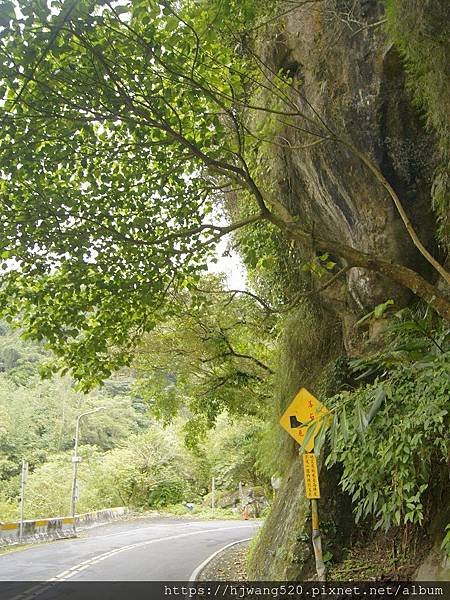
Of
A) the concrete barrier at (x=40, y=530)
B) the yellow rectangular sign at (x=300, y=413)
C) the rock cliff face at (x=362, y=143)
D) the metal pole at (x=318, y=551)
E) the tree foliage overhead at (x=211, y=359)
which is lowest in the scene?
the concrete barrier at (x=40, y=530)

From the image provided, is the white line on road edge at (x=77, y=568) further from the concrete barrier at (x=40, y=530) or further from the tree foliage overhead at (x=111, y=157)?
the tree foliage overhead at (x=111, y=157)

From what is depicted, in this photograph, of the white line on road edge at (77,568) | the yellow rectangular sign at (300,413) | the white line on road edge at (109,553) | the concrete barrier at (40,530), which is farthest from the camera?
the concrete barrier at (40,530)

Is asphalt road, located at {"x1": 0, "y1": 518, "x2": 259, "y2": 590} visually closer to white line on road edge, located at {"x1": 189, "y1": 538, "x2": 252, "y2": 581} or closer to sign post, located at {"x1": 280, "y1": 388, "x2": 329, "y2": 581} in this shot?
white line on road edge, located at {"x1": 189, "y1": 538, "x2": 252, "y2": 581}

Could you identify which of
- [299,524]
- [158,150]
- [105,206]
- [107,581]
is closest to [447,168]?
[158,150]

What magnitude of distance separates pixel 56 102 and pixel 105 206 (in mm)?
1578

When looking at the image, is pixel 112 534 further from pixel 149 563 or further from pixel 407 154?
pixel 407 154

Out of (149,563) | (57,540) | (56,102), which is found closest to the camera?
(56,102)

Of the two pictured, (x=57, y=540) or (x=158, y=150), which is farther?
(x=57, y=540)

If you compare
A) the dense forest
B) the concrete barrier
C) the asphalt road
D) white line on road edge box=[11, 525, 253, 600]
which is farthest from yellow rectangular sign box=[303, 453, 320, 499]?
the concrete barrier

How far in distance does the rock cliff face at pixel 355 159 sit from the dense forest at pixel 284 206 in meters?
0.03

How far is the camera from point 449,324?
5148mm

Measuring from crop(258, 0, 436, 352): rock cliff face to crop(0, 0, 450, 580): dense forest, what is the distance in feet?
0.09

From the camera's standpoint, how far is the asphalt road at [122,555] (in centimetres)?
1277

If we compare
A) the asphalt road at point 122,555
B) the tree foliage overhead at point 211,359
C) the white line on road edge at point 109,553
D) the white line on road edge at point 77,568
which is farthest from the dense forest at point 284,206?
the white line on road edge at point 109,553
